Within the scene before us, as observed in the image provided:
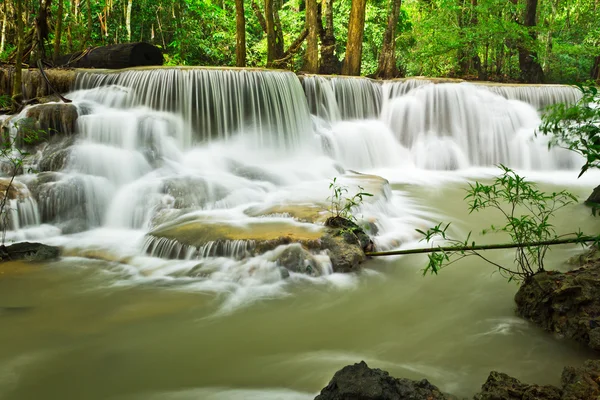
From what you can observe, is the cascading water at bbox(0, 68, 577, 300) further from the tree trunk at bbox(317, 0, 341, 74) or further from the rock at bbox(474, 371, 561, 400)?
the tree trunk at bbox(317, 0, 341, 74)

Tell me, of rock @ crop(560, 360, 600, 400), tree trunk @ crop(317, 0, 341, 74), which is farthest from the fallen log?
rock @ crop(560, 360, 600, 400)

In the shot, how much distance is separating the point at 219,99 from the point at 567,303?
25.5 ft

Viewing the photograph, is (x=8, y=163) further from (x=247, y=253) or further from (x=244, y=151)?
(x=247, y=253)

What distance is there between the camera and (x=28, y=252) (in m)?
5.14

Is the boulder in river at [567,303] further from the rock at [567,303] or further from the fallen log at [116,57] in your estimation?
the fallen log at [116,57]

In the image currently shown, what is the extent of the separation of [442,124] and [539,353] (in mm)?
9763

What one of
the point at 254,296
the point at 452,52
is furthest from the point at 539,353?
the point at 452,52

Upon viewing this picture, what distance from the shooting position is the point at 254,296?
4.25 metres

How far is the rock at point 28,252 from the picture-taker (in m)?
5.04

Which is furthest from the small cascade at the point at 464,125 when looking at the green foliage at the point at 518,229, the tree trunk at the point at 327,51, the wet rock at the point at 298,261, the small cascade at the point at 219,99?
the wet rock at the point at 298,261

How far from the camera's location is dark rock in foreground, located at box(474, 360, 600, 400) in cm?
219

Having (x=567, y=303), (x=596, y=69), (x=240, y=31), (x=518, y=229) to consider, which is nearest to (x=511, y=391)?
(x=567, y=303)

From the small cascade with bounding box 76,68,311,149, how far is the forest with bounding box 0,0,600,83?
2.94 m

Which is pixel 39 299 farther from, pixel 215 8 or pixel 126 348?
pixel 215 8
